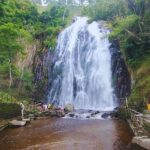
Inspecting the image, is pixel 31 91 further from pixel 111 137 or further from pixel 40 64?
pixel 111 137

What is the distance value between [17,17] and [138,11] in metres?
22.0

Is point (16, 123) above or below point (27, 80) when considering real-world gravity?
below

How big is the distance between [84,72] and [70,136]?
17546 mm

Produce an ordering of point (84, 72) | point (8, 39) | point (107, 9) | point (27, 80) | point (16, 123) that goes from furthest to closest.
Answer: point (27, 80), point (107, 9), point (84, 72), point (8, 39), point (16, 123)

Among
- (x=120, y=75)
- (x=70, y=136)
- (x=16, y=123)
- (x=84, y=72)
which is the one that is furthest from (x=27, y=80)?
(x=70, y=136)

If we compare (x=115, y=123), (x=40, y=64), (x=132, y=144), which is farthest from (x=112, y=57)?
(x=132, y=144)

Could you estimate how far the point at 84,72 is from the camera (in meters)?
34.4

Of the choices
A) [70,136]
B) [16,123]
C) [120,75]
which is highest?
[120,75]

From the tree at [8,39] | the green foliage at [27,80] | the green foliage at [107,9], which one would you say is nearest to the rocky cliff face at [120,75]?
the green foliage at [107,9]


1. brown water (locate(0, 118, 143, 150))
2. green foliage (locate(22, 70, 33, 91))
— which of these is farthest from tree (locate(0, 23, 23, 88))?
brown water (locate(0, 118, 143, 150))

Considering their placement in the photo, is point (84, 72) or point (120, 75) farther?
point (84, 72)

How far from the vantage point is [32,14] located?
46625 mm

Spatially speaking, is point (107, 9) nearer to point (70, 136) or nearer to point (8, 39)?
point (8, 39)

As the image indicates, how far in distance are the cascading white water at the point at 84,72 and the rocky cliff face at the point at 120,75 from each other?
60cm
